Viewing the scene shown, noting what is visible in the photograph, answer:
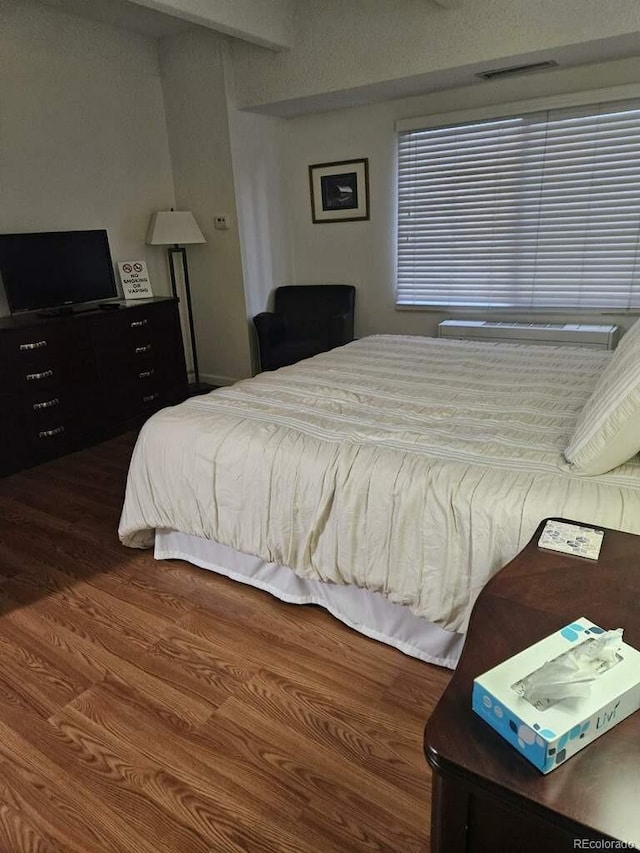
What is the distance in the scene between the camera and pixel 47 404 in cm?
344

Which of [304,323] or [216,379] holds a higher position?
[304,323]

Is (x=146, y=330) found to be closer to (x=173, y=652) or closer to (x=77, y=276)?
(x=77, y=276)

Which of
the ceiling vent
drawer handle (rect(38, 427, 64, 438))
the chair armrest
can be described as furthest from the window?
drawer handle (rect(38, 427, 64, 438))

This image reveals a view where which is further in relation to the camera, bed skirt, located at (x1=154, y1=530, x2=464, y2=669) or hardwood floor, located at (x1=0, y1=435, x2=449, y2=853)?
bed skirt, located at (x1=154, y1=530, x2=464, y2=669)

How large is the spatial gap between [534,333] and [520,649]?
3.24 m

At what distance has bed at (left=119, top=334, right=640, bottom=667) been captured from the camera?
1.53m

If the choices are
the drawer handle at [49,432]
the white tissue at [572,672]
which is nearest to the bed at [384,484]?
the white tissue at [572,672]

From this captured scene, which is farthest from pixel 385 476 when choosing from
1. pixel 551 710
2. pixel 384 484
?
pixel 551 710

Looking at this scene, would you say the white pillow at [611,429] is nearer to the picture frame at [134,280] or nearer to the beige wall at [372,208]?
the beige wall at [372,208]

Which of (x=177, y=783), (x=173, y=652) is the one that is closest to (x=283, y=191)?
(x=173, y=652)

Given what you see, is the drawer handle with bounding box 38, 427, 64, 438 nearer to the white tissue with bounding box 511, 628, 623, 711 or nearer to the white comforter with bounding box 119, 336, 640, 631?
the white comforter with bounding box 119, 336, 640, 631

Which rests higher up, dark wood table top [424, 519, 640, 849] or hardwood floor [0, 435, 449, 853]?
dark wood table top [424, 519, 640, 849]

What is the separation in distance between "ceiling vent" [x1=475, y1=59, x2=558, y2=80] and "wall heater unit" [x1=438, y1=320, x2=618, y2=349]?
1.56 m

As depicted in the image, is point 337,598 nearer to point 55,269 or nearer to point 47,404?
point 47,404
